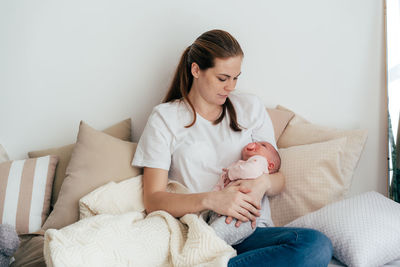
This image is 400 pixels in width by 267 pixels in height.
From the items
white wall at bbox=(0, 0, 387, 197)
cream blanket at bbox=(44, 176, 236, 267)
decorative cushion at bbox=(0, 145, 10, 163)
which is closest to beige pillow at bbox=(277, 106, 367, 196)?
white wall at bbox=(0, 0, 387, 197)

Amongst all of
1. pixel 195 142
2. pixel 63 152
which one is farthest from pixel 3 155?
pixel 195 142

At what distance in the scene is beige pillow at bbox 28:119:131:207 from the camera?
2037 millimetres

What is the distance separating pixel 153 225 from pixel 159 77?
3.18 ft

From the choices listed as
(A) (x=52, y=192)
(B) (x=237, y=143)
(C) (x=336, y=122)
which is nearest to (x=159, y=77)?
(B) (x=237, y=143)

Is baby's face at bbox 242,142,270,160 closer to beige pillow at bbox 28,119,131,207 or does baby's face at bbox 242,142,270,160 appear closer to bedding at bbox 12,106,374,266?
bedding at bbox 12,106,374,266

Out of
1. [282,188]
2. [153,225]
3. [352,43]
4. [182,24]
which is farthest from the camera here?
[182,24]

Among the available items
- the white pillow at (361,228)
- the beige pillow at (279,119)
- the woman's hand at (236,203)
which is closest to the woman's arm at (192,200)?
the woman's hand at (236,203)

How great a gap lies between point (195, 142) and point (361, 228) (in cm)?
78

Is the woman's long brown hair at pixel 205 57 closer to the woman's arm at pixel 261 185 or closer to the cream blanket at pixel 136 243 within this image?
the woman's arm at pixel 261 185

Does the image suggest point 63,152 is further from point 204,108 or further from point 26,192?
point 204,108

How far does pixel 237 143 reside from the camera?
176 centimetres

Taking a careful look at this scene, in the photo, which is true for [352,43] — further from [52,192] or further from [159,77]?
[52,192]

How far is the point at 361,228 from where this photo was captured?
144 cm

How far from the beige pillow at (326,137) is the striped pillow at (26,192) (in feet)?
3.98
